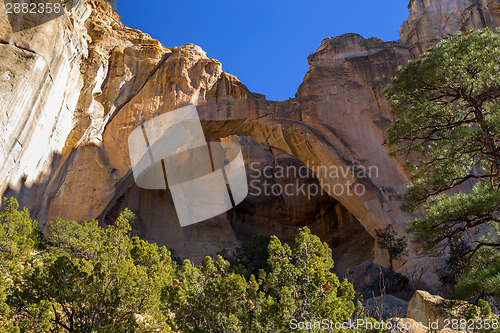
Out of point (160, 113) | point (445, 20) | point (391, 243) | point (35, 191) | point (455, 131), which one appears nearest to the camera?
point (455, 131)

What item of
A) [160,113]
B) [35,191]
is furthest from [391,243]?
[35,191]

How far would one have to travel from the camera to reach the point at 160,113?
21.7 meters

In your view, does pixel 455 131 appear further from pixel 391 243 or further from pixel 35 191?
pixel 35 191

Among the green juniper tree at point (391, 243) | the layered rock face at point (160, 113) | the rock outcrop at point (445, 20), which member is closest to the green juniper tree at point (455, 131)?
→ the green juniper tree at point (391, 243)

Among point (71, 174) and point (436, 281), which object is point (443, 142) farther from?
point (71, 174)

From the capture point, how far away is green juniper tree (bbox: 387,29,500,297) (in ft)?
24.9

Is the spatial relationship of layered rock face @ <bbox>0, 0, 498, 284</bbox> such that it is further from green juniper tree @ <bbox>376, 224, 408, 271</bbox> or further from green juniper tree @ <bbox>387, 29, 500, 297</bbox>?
green juniper tree @ <bbox>387, 29, 500, 297</bbox>

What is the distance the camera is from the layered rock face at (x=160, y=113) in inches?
628

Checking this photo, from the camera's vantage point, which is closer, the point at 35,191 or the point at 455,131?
the point at 455,131

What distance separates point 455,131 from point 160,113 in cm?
1611

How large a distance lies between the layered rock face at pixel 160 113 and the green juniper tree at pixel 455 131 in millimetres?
11024

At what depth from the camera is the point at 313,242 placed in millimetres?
7344

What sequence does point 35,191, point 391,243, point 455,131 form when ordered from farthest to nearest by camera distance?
point 391,243
point 35,191
point 455,131

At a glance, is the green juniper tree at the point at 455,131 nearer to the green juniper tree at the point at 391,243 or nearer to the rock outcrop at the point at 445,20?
the green juniper tree at the point at 391,243
